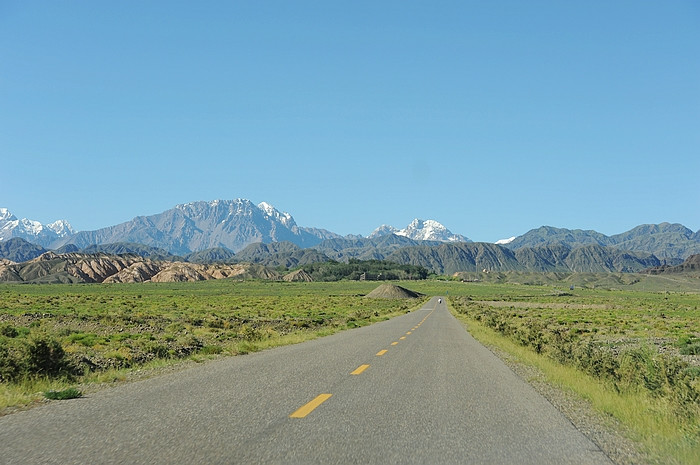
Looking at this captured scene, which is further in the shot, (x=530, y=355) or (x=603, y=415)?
(x=530, y=355)

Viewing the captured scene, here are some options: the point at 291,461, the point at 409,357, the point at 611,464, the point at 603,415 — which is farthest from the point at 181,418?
the point at 409,357

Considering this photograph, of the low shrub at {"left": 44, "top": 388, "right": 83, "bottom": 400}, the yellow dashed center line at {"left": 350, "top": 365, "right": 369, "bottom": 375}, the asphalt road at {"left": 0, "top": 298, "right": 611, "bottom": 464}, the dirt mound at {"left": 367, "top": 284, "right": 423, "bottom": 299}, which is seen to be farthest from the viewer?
the dirt mound at {"left": 367, "top": 284, "right": 423, "bottom": 299}

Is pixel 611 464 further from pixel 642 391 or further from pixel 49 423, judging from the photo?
pixel 49 423

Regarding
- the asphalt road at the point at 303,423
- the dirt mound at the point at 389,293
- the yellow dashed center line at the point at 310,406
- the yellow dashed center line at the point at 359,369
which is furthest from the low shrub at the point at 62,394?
the dirt mound at the point at 389,293

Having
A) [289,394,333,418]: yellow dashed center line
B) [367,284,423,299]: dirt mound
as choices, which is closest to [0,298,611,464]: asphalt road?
[289,394,333,418]: yellow dashed center line

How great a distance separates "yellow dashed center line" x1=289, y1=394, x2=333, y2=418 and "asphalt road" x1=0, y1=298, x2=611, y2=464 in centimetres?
2

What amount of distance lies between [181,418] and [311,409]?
1892mm

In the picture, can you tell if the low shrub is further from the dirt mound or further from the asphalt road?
the dirt mound

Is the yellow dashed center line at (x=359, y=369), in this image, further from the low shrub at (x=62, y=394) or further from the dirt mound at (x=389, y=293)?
the dirt mound at (x=389, y=293)

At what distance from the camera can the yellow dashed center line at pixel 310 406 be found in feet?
27.4

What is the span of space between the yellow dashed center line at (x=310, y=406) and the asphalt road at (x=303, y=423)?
15 millimetres

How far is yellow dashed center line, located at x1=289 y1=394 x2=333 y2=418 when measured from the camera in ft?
27.4

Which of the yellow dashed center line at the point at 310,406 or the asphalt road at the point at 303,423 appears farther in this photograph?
the yellow dashed center line at the point at 310,406

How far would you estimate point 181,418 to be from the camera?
8.09 meters
